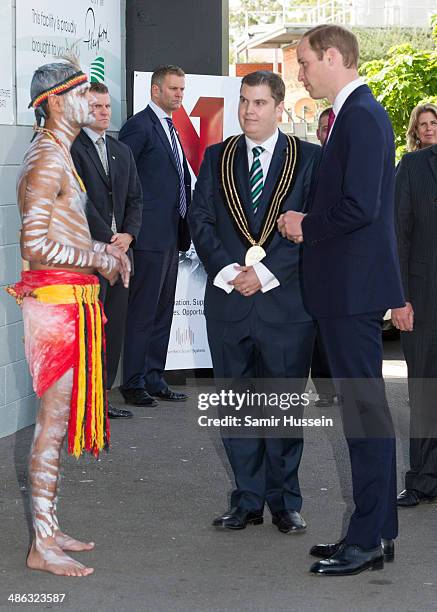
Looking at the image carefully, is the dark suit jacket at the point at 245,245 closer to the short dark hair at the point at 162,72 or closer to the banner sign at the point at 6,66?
the banner sign at the point at 6,66

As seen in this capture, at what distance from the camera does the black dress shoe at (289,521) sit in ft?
18.0

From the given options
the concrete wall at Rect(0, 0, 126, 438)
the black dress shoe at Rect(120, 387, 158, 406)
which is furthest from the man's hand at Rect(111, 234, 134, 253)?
the black dress shoe at Rect(120, 387, 158, 406)

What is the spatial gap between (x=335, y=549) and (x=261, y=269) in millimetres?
1280

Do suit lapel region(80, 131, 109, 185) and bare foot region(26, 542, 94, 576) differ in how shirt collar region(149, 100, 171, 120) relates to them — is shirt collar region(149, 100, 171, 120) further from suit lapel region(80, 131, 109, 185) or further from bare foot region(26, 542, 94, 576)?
bare foot region(26, 542, 94, 576)

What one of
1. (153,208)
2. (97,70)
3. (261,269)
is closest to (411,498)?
(261,269)

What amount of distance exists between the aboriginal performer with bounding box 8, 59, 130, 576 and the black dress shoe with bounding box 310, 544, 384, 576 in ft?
3.12

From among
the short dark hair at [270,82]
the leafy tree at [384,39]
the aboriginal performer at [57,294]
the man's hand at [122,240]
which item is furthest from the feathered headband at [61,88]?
the leafy tree at [384,39]

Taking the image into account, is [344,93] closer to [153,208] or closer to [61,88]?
[61,88]

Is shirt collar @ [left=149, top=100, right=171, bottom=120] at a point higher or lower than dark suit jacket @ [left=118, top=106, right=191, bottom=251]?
higher

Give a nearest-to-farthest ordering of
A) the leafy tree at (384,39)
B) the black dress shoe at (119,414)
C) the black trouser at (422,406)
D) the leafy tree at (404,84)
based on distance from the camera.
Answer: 1. the black trouser at (422,406)
2. the black dress shoe at (119,414)
3. the leafy tree at (404,84)
4. the leafy tree at (384,39)

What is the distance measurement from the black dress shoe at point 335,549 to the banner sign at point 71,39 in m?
3.37

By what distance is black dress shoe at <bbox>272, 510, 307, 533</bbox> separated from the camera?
5492 millimetres

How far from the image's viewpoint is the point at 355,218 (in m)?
4.55

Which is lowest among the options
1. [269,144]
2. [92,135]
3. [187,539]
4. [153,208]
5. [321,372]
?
[187,539]
